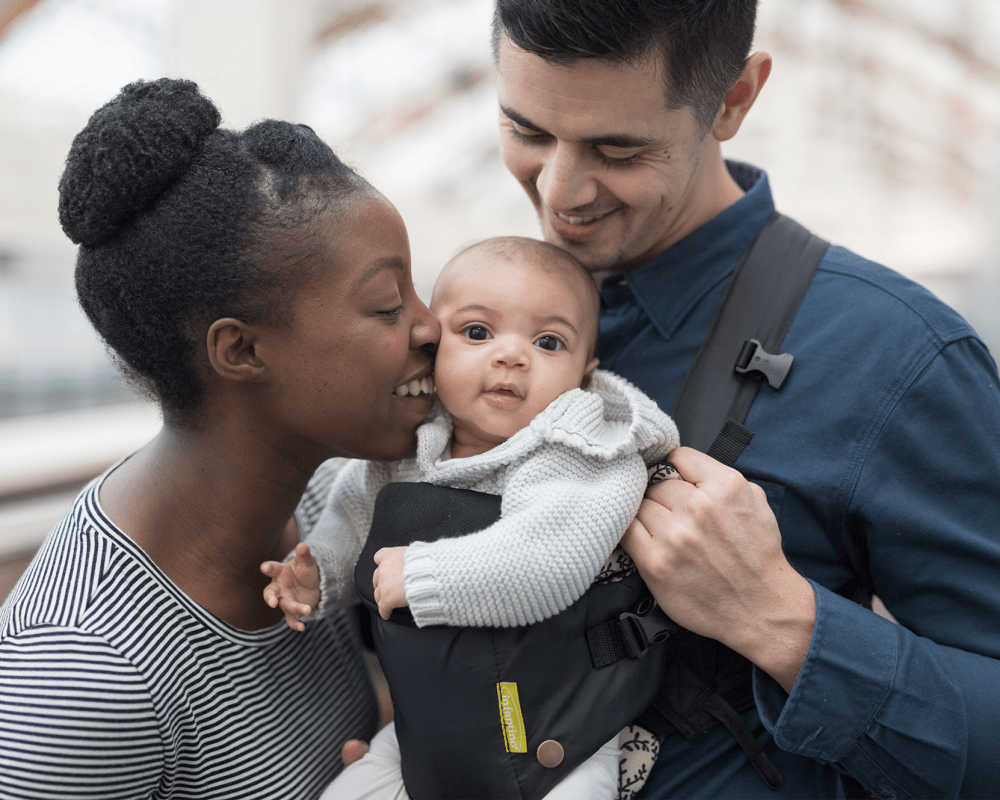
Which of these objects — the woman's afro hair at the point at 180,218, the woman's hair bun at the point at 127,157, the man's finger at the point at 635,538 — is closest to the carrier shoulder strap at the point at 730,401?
the man's finger at the point at 635,538

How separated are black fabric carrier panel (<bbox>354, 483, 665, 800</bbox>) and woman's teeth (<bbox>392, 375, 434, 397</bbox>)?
27 cm

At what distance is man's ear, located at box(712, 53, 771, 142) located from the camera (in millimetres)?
1710

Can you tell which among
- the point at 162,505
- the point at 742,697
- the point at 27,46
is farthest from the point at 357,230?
the point at 27,46

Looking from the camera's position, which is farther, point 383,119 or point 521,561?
point 383,119

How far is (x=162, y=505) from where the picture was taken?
1426 millimetres

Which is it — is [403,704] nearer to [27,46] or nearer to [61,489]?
[61,489]

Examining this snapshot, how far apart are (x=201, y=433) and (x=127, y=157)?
493mm

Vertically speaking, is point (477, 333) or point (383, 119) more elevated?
point (477, 333)

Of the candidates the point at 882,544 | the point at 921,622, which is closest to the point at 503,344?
the point at 882,544

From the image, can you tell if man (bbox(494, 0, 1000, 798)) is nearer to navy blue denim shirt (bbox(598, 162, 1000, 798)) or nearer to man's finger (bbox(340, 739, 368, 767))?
navy blue denim shirt (bbox(598, 162, 1000, 798))

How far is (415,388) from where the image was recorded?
5.16 ft

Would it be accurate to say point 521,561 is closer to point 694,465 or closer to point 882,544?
point 694,465

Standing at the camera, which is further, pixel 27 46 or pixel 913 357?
pixel 27 46

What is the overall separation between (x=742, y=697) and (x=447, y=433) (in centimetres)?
76
